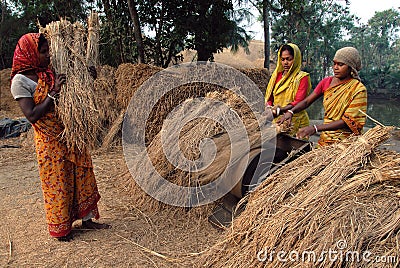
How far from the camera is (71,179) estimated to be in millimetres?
2996

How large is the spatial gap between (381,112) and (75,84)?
1804cm

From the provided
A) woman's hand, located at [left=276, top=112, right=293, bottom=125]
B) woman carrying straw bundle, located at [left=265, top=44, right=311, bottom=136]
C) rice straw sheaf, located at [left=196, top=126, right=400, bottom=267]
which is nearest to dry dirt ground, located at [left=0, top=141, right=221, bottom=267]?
rice straw sheaf, located at [left=196, top=126, right=400, bottom=267]

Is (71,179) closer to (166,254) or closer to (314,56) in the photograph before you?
(166,254)

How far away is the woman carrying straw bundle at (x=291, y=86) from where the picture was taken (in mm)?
3273

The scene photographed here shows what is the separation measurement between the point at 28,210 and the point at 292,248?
120 inches

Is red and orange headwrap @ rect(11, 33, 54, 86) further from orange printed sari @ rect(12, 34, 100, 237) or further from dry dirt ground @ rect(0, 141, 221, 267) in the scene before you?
dry dirt ground @ rect(0, 141, 221, 267)

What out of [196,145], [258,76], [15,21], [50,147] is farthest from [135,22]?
[15,21]

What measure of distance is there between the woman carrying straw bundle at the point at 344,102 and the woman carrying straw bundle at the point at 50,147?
1903 millimetres

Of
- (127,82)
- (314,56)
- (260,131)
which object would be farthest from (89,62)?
(314,56)

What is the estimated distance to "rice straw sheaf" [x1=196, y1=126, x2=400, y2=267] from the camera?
162 centimetres

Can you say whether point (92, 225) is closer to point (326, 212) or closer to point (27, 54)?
point (27, 54)

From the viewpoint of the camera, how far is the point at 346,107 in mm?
2652

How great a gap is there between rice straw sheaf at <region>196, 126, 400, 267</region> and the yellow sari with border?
55 cm

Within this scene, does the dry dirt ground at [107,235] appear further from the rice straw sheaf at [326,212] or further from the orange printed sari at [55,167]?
the rice straw sheaf at [326,212]
